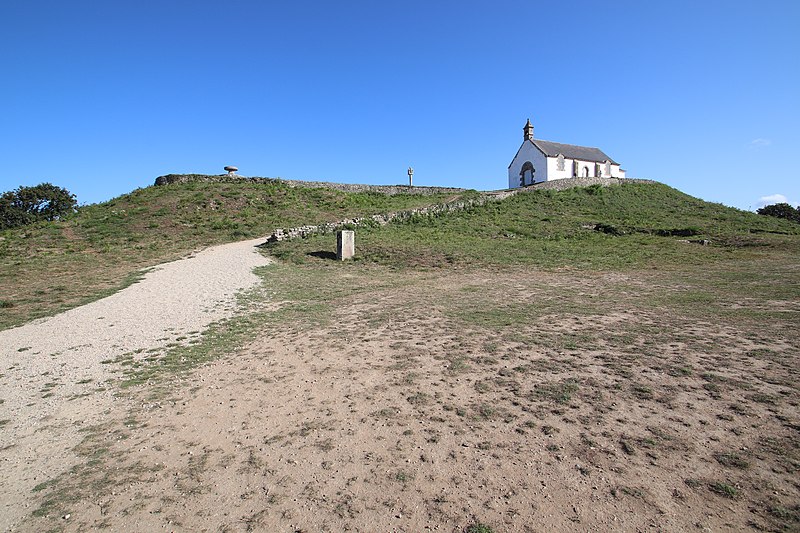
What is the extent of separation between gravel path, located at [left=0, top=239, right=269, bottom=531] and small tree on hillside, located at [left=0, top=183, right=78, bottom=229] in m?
41.8

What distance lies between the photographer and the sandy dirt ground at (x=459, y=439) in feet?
10.7

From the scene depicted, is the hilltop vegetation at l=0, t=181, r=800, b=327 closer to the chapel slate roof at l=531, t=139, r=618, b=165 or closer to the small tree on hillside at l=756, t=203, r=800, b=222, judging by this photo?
the chapel slate roof at l=531, t=139, r=618, b=165

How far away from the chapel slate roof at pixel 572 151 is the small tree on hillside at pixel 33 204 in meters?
51.1

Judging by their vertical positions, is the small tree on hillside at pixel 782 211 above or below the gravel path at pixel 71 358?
above

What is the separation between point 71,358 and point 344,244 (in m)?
11.1

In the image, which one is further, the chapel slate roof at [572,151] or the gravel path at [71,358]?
the chapel slate roof at [572,151]

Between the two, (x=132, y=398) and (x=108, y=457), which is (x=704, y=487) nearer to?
(x=108, y=457)

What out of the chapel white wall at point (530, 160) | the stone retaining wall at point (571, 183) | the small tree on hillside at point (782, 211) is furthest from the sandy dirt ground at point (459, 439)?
the small tree on hillside at point (782, 211)

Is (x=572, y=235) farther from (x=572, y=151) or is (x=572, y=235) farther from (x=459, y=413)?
(x=572, y=151)

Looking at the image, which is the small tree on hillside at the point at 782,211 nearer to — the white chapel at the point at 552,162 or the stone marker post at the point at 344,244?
the white chapel at the point at 552,162

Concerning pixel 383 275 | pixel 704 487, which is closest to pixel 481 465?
pixel 704 487

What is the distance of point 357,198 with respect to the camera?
3328cm

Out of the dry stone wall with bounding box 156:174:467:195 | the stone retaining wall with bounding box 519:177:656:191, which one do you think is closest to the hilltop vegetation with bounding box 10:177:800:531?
the dry stone wall with bounding box 156:174:467:195

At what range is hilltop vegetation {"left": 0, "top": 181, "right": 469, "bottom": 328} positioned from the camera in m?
12.6
